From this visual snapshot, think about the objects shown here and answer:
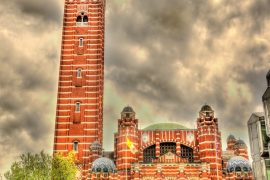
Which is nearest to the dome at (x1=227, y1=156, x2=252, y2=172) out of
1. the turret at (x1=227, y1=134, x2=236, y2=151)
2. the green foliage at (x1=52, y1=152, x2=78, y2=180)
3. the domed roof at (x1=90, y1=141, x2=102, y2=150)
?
the turret at (x1=227, y1=134, x2=236, y2=151)

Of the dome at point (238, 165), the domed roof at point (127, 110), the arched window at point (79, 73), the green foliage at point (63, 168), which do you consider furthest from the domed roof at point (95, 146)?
the dome at point (238, 165)

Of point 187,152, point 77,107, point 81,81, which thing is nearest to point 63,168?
point 77,107

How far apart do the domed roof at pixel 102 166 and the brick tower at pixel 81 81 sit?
15.3 feet

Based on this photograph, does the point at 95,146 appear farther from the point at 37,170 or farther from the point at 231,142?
the point at 231,142

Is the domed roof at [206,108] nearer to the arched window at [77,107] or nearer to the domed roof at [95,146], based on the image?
the domed roof at [95,146]

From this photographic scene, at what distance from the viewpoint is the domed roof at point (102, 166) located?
5247cm

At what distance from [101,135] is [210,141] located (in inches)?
823

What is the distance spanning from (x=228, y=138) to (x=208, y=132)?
17512 mm

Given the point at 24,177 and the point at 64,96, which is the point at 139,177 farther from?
the point at 64,96

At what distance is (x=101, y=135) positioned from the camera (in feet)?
219

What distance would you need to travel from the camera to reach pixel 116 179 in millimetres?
52875

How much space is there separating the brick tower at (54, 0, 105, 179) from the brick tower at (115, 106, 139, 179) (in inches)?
222

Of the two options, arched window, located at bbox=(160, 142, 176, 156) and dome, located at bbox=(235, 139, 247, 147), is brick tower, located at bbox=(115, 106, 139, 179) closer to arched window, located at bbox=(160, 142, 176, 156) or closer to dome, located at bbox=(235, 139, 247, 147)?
arched window, located at bbox=(160, 142, 176, 156)

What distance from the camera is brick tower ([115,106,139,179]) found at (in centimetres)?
5409
